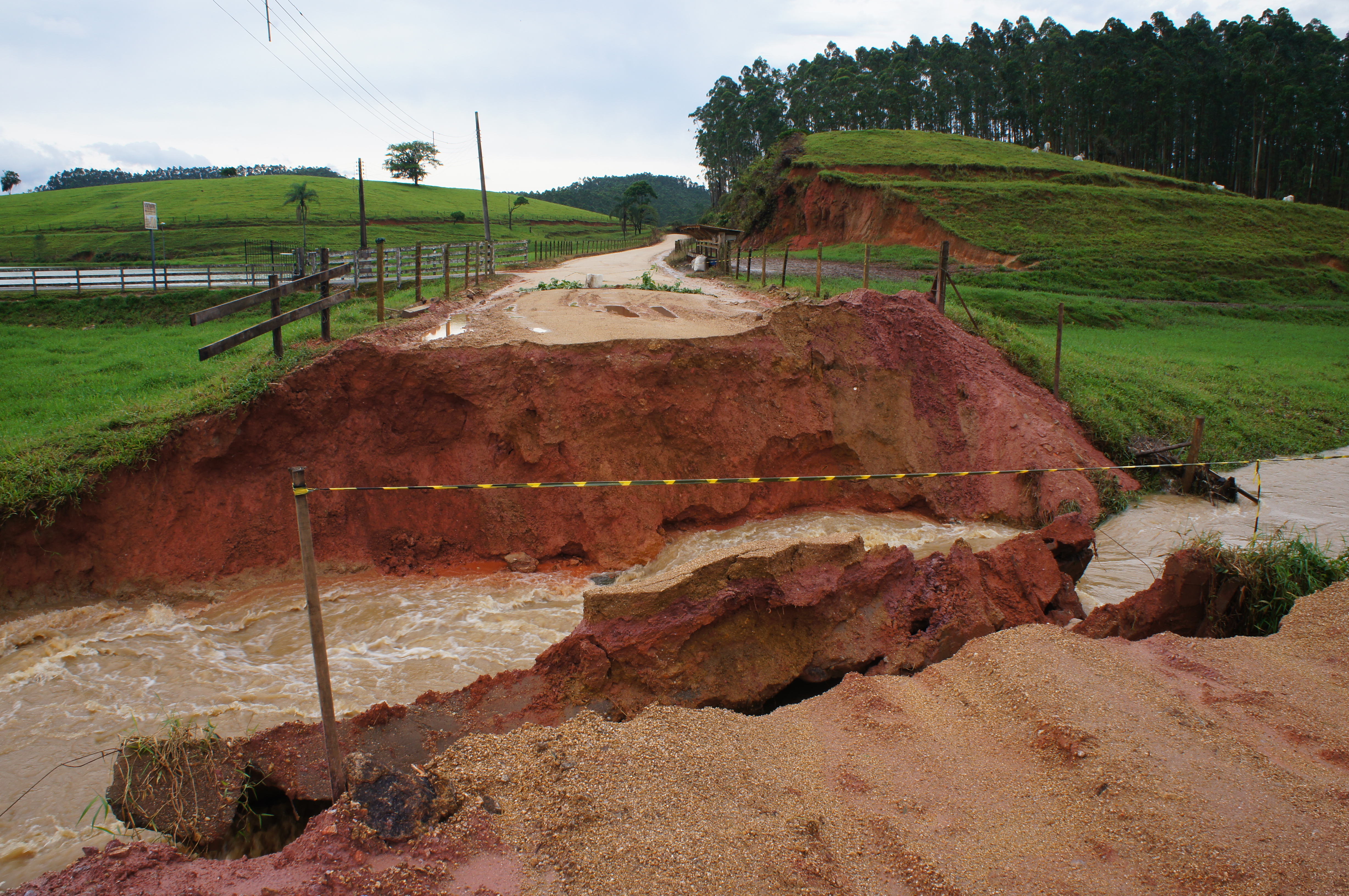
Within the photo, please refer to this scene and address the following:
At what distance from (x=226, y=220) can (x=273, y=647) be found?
50.7 meters

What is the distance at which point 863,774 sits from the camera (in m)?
3.94

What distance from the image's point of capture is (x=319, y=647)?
3.79 m

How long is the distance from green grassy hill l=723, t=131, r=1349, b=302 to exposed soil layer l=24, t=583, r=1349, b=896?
1008 inches

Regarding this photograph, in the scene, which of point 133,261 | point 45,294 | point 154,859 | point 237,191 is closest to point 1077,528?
point 154,859

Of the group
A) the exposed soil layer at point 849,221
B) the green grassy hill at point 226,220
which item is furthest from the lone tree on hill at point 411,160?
the exposed soil layer at point 849,221

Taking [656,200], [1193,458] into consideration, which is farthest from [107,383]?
[656,200]

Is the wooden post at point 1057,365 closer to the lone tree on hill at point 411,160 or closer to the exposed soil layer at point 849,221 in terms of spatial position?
the exposed soil layer at point 849,221

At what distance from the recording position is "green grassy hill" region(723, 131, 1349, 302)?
29688 mm

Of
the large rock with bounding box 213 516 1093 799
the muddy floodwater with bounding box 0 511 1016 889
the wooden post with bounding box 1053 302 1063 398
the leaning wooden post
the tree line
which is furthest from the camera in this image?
the tree line

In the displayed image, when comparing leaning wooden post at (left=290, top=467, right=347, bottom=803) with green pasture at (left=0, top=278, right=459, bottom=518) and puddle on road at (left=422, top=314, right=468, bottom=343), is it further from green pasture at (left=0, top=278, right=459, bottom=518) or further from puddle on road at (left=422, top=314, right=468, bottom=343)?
puddle on road at (left=422, top=314, right=468, bottom=343)

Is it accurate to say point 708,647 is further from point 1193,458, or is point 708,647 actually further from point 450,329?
point 1193,458

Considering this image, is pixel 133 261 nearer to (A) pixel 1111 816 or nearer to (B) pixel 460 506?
(B) pixel 460 506

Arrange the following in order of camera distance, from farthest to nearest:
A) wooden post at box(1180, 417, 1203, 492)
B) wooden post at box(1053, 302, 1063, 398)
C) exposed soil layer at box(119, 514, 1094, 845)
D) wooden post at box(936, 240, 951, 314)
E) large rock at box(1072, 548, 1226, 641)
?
wooden post at box(936, 240, 951, 314) < wooden post at box(1053, 302, 1063, 398) < wooden post at box(1180, 417, 1203, 492) < large rock at box(1072, 548, 1226, 641) < exposed soil layer at box(119, 514, 1094, 845)

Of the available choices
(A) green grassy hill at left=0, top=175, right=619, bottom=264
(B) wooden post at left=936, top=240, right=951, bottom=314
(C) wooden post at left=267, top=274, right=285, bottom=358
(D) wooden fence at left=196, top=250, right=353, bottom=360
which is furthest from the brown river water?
(A) green grassy hill at left=0, top=175, right=619, bottom=264
